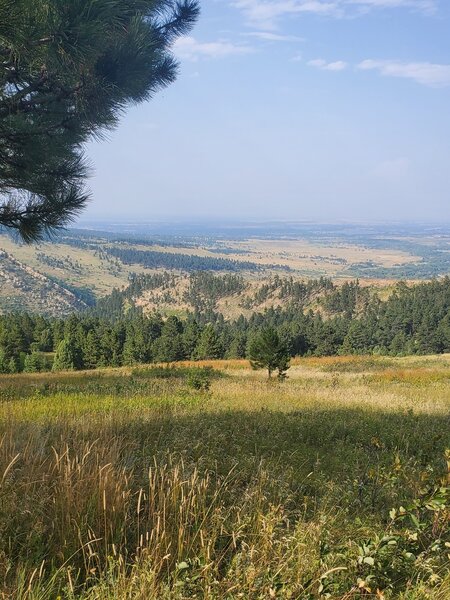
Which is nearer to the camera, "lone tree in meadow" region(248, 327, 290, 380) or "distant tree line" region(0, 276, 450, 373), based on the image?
"lone tree in meadow" region(248, 327, 290, 380)

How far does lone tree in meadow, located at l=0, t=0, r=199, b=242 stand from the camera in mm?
4281

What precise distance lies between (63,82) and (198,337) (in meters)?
65.3

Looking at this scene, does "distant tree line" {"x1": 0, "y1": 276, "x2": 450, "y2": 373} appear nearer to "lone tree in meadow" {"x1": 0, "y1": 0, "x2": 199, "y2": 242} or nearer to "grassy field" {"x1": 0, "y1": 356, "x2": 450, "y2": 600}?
"lone tree in meadow" {"x1": 0, "y1": 0, "x2": 199, "y2": 242}

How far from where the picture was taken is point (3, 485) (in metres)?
2.87

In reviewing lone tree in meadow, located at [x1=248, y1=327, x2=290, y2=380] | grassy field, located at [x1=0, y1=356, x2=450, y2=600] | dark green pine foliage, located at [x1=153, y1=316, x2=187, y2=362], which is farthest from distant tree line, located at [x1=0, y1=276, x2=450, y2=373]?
grassy field, located at [x1=0, y1=356, x2=450, y2=600]

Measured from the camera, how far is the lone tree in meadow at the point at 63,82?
428 centimetres

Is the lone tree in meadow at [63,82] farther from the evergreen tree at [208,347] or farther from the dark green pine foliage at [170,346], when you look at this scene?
the dark green pine foliage at [170,346]

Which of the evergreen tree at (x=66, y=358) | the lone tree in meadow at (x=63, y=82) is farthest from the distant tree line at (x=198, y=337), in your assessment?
the lone tree in meadow at (x=63, y=82)

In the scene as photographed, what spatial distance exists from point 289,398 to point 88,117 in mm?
8228

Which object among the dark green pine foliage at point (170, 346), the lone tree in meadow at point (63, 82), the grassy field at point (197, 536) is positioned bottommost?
the dark green pine foliage at point (170, 346)

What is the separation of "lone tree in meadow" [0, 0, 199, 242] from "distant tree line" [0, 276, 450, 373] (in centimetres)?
3072

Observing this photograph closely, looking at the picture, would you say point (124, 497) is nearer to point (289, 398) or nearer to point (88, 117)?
point (88, 117)

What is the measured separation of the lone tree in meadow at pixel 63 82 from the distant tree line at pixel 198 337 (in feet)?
101

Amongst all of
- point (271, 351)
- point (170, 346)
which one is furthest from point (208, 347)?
point (271, 351)
